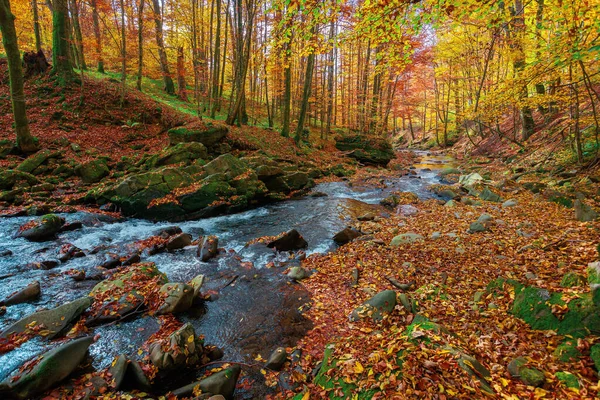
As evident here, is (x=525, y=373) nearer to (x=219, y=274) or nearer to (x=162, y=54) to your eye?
(x=219, y=274)

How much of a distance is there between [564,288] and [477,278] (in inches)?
49.9

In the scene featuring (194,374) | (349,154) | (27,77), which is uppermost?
(27,77)

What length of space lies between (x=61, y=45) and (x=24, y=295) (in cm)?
1805

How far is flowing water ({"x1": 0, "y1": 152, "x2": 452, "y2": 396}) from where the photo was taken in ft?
14.2

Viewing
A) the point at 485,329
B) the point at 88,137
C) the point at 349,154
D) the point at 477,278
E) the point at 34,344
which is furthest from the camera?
the point at 349,154

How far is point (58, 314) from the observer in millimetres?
4402

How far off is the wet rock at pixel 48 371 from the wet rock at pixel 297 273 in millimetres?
3627

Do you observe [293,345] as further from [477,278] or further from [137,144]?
[137,144]

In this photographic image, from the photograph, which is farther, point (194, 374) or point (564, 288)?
point (194, 374)

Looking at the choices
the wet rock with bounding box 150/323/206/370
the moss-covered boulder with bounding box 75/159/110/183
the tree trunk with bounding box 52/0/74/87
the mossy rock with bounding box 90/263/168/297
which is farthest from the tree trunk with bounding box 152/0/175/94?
the wet rock with bounding box 150/323/206/370

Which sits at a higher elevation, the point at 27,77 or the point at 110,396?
the point at 27,77

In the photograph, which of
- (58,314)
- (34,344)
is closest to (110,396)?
(34,344)

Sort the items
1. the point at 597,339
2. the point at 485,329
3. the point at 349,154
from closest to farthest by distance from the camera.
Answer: the point at 597,339 < the point at 485,329 < the point at 349,154

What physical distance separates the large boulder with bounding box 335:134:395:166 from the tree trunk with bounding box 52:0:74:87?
19.2 meters
